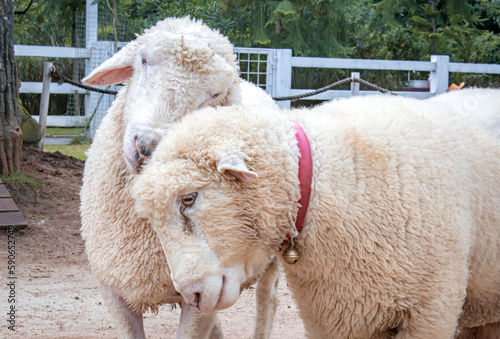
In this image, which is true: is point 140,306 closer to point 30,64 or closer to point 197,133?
point 197,133

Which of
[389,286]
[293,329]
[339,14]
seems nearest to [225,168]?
[389,286]

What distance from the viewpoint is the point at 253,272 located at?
2.27 m

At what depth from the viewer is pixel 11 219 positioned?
17.7 ft

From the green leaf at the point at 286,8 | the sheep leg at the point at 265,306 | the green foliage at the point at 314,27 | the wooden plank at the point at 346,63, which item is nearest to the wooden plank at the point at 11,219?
the sheep leg at the point at 265,306

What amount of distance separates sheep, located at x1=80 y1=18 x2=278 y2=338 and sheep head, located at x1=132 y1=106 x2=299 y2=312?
0.51 m

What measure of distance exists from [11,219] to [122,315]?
2.90 metres

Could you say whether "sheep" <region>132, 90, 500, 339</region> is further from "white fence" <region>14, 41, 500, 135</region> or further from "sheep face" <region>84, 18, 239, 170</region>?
"white fence" <region>14, 41, 500, 135</region>

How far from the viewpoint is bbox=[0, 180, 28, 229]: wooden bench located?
17.6 ft

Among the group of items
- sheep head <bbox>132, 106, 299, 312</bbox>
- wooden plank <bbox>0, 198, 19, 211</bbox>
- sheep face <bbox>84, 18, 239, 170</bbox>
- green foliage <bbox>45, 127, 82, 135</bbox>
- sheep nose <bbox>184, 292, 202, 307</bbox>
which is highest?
sheep face <bbox>84, 18, 239, 170</bbox>

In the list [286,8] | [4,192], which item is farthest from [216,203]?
[286,8]

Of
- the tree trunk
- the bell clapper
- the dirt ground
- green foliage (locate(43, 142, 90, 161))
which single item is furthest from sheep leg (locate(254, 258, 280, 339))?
green foliage (locate(43, 142, 90, 161))

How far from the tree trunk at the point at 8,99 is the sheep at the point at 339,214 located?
4.18 metres

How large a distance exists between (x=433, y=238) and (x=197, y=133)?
0.91 m

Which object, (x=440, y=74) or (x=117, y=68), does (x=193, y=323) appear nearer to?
(x=117, y=68)
